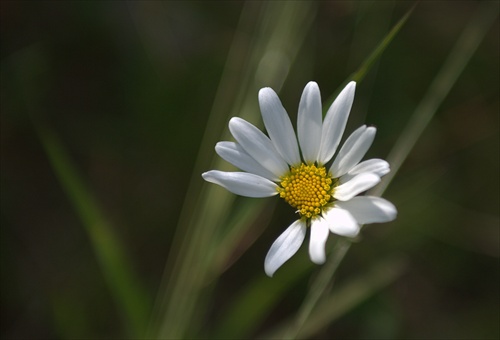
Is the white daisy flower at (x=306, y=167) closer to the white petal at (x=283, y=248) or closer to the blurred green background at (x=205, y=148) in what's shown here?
the white petal at (x=283, y=248)

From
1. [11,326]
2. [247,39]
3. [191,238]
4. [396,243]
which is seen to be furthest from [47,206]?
[396,243]

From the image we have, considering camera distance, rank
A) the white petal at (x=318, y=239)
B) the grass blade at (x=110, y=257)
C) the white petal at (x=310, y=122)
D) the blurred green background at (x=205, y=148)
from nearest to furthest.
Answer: the white petal at (x=318, y=239) < the white petal at (x=310, y=122) < the grass blade at (x=110, y=257) < the blurred green background at (x=205, y=148)

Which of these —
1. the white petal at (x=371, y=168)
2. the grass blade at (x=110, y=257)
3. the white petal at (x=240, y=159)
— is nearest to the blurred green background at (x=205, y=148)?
the grass blade at (x=110, y=257)

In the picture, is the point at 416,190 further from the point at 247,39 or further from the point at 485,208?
the point at 247,39

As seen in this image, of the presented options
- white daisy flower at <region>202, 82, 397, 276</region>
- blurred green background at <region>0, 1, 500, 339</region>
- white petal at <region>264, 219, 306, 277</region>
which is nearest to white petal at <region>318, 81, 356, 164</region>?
white daisy flower at <region>202, 82, 397, 276</region>

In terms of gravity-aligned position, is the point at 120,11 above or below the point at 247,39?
above

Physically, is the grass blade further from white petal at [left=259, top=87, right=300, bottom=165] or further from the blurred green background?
white petal at [left=259, top=87, right=300, bottom=165]
